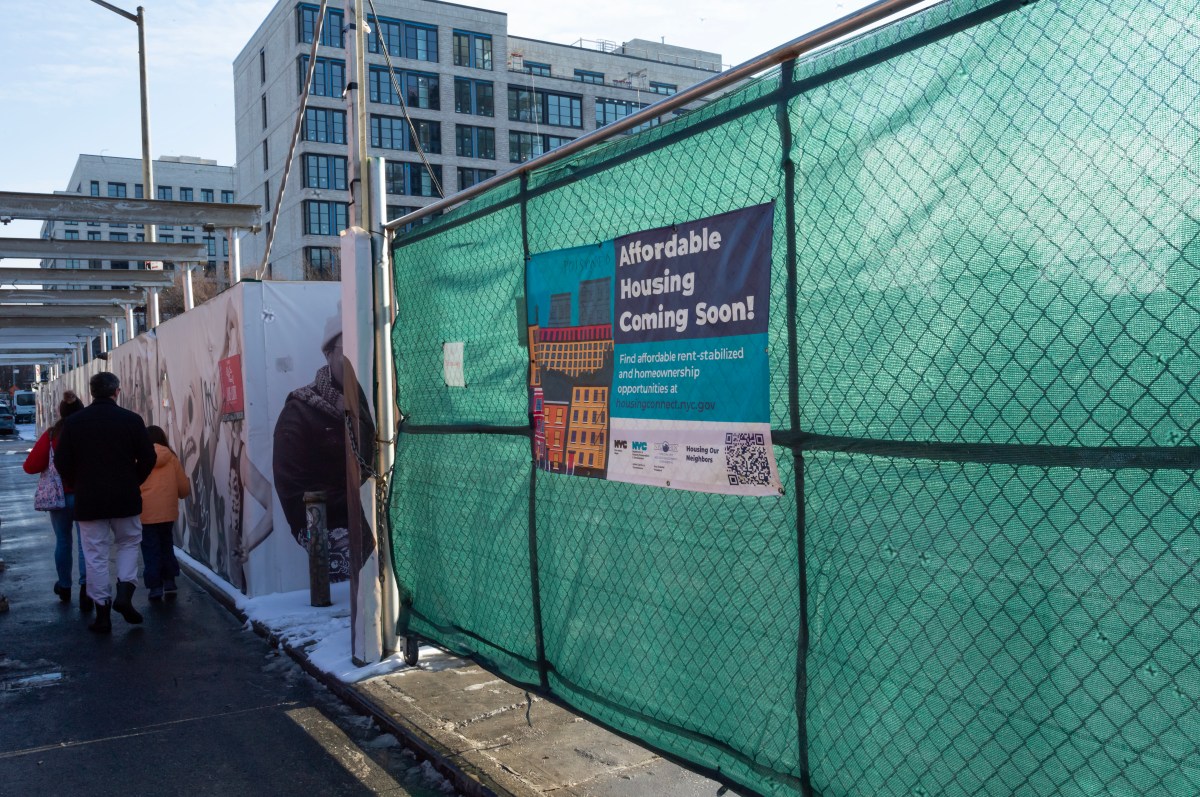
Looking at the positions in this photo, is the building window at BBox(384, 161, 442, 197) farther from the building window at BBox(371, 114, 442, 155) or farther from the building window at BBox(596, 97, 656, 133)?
the building window at BBox(596, 97, 656, 133)

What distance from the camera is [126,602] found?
8227 millimetres

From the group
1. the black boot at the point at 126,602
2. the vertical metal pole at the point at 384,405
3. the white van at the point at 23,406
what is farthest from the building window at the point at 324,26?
the vertical metal pole at the point at 384,405

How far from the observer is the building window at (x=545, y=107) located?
7269 centimetres

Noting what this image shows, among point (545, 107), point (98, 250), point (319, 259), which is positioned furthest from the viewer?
point (545, 107)

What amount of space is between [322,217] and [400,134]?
26.0 feet

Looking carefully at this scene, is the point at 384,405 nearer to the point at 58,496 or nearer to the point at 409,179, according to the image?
the point at 58,496

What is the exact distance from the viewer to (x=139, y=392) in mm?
15328

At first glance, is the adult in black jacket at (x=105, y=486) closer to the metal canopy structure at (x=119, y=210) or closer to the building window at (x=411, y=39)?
the metal canopy structure at (x=119, y=210)

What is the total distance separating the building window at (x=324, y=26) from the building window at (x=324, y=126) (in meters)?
4.19

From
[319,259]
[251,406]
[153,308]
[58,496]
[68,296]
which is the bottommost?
[58,496]

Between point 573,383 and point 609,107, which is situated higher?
point 609,107

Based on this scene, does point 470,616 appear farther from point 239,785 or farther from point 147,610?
point 147,610

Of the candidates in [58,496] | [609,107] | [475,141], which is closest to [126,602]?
[58,496]

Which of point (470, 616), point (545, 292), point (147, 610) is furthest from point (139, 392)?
point (545, 292)
